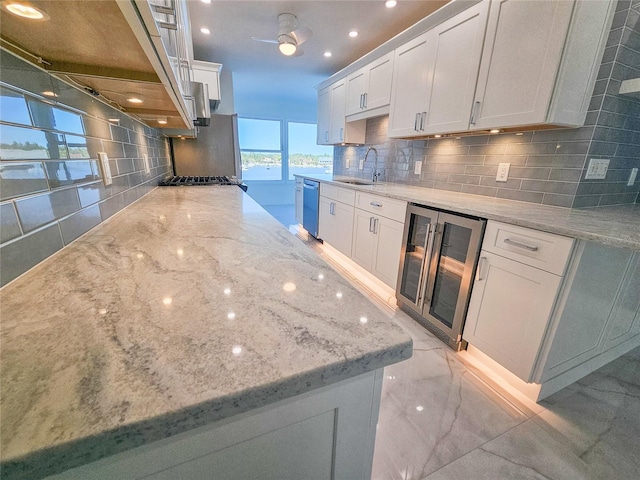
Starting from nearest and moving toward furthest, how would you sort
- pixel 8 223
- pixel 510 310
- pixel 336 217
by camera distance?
pixel 8 223 < pixel 510 310 < pixel 336 217

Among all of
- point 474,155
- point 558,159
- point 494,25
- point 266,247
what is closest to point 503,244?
point 558,159

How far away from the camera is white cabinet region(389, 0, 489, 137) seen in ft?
5.66

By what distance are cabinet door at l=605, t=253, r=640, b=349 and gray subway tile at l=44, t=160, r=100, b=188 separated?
2.33m

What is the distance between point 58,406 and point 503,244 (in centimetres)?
161

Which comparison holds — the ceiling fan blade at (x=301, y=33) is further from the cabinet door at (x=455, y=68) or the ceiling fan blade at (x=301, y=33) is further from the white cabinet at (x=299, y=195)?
the white cabinet at (x=299, y=195)

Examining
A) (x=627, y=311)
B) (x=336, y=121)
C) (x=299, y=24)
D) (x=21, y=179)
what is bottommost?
(x=627, y=311)

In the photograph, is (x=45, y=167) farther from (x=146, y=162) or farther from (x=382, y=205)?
(x=382, y=205)

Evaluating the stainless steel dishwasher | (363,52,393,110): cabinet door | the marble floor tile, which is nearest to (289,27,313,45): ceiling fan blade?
(363,52,393,110): cabinet door

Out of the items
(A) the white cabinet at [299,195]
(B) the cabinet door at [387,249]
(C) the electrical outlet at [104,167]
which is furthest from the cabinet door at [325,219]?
(C) the electrical outlet at [104,167]

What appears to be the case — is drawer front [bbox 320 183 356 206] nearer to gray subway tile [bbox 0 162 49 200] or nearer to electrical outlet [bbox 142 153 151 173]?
Answer: electrical outlet [bbox 142 153 151 173]

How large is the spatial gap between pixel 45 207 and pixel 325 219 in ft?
9.20

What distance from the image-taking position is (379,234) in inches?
90.9

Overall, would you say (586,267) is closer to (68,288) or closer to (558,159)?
(558,159)

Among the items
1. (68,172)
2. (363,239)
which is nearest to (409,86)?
(363,239)
